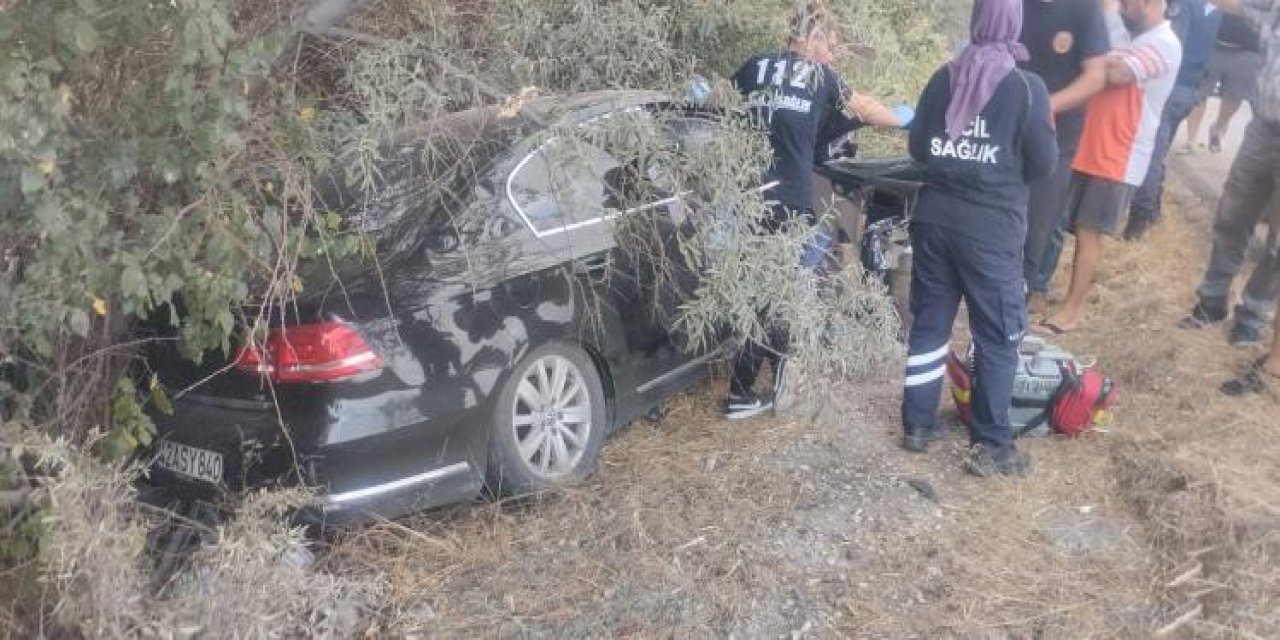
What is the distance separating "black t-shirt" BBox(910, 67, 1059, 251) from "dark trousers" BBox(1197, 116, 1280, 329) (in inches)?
80.2

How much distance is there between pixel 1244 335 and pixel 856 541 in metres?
3.10

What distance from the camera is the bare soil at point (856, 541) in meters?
3.56

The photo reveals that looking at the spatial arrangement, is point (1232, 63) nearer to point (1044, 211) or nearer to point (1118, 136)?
point (1118, 136)

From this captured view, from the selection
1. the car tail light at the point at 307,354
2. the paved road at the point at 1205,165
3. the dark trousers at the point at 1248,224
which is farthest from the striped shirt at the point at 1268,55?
the car tail light at the point at 307,354

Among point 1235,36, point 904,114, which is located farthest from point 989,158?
point 1235,36

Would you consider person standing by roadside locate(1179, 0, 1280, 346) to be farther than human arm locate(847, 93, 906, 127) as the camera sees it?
Yes

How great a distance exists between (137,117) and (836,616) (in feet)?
8.60

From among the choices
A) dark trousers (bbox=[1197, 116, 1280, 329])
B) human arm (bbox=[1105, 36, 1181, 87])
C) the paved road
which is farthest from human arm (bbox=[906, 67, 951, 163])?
the paved road

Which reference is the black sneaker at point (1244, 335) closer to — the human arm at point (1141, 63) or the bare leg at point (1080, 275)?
the bare leg at point (1080, 275)

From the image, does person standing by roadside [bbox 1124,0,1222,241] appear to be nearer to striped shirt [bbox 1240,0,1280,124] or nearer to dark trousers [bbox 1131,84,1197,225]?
dark trousers [bbox 1131,84,1197,225]

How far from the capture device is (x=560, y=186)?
4.09 metres

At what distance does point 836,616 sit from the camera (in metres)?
3.60

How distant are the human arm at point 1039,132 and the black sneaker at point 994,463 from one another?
115cm

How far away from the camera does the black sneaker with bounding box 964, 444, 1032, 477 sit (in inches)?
178
